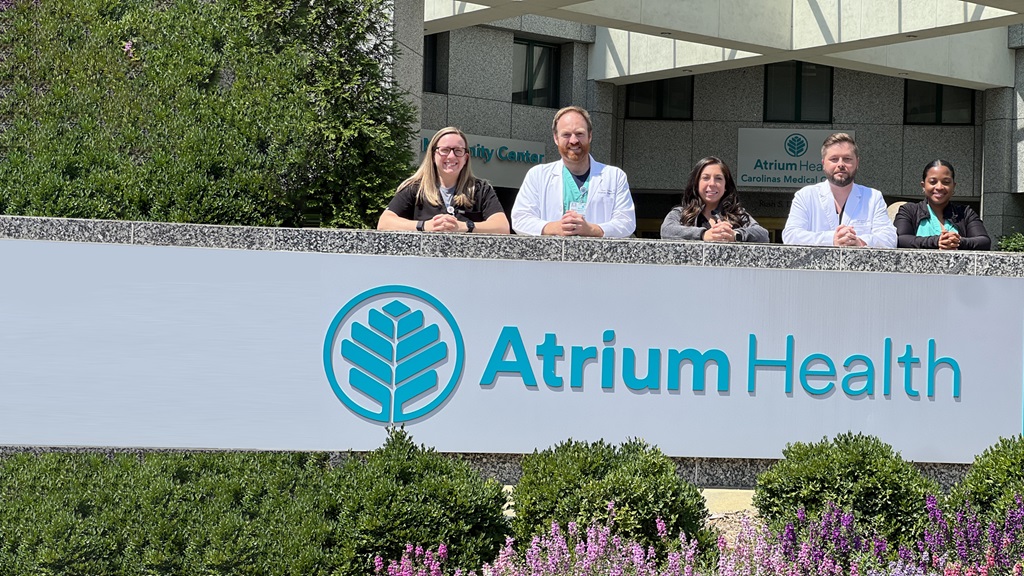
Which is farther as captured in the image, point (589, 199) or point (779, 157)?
point (779, 157)

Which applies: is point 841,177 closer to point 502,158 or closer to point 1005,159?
point 502,158

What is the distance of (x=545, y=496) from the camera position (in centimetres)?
491

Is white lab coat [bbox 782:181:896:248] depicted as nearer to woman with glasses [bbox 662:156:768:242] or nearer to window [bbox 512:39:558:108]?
woman with glasses [bbox 662:156:768:242]

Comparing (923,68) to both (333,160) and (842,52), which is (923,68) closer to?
(842,52)

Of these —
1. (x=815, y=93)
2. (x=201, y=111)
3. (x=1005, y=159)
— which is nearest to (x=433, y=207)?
(x=201, y=111)

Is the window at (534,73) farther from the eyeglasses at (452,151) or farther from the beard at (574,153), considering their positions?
the eyeglasses at (452,151)

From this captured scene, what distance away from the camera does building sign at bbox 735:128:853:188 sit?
85.4 feet

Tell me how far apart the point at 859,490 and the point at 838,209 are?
8.10ft

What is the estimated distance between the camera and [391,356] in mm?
6281

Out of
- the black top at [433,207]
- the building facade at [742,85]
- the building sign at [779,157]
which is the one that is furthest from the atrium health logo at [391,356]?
the building sign at [779,157]

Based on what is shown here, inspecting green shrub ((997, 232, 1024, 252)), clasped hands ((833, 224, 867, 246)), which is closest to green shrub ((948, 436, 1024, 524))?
clasped hands ((833, 224, 867, 246))

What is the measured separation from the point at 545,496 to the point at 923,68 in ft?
65.5

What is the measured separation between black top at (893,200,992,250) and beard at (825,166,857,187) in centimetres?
62

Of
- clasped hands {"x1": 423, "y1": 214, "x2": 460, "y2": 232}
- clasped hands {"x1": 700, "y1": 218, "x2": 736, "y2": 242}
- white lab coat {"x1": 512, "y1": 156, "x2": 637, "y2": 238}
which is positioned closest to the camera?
clasped hands {"x1": 423, "y1": 214, "x2": 460, "y2": 232}
